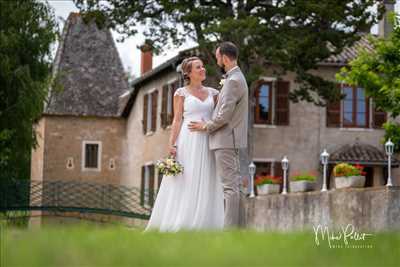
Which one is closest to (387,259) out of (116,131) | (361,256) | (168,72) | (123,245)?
(361,256)

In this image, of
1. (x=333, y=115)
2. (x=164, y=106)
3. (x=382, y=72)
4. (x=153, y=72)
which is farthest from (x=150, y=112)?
(x=382, y=72)

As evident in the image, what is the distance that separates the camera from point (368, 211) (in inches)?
677

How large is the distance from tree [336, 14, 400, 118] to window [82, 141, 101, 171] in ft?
91.4

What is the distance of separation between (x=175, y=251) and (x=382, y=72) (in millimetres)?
14861

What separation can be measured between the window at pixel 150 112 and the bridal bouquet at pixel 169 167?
3035 cm

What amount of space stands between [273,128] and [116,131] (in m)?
13.0

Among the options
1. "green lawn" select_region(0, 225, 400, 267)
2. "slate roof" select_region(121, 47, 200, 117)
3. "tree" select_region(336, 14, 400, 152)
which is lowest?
"green lawn" select_region(0, 225, 400, 267)

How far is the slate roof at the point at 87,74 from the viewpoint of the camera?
46.9 metres

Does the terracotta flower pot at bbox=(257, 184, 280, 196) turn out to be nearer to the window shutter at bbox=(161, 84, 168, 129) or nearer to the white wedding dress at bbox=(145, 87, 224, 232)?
the white wedding dress at bbox=(145, 87, 224, 232)

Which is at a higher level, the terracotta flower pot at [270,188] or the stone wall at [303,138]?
the stone wall at [303,138]

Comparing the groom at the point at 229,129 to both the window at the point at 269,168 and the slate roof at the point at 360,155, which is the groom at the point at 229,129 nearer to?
the slate roof at the point at 360,155

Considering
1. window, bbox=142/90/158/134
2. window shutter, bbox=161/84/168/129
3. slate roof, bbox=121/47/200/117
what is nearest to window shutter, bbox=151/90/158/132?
window, bbox=142/90/158/134

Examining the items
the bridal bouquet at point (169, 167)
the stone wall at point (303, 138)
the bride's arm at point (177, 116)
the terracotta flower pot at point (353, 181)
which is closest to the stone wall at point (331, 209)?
the terracotta flower pot at point (353, 181)

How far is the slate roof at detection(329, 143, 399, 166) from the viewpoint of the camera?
112 ft
